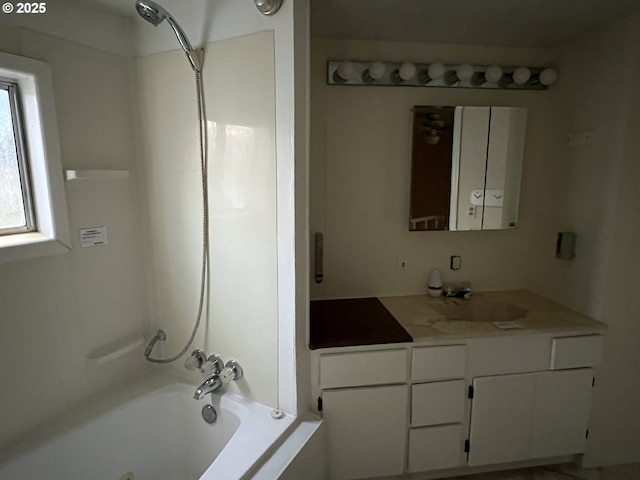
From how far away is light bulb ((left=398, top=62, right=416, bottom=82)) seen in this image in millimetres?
1877

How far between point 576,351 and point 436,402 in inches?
29.9

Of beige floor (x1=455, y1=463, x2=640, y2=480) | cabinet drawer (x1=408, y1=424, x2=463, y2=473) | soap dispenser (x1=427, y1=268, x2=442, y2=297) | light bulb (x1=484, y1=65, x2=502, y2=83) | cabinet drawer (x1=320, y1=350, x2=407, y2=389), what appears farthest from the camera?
soap dispenser (x1=427, y1=268, x2=442, y2=297)

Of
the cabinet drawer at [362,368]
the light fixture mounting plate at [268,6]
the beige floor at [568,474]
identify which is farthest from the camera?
the beige floor at [568,474]

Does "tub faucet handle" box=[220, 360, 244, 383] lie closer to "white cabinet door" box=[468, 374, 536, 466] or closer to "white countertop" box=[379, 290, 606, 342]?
"white countertop" box=[379, 290, 606, 342]

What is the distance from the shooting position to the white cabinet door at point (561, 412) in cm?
174

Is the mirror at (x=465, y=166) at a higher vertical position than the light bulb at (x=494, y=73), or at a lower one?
lower

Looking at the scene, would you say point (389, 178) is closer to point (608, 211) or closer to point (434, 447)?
point (608, 211)

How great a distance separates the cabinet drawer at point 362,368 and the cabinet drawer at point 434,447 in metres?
0.34

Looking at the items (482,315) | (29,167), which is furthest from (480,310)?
(29,167)

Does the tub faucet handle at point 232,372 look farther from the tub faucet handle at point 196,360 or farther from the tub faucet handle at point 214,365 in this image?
the tub faucet handle at point 196,360

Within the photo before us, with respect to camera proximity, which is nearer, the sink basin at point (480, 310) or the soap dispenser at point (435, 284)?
the sink basin at point (480, 310)

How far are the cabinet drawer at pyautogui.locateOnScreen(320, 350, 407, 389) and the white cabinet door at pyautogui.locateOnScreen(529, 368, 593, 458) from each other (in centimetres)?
76

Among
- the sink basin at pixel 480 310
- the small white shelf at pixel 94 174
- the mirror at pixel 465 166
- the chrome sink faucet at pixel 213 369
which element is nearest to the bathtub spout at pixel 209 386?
the chrome sink faucet at pixel 213 369

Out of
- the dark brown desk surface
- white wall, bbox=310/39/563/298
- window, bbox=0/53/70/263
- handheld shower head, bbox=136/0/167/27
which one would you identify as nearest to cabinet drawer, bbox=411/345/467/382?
the dark brown desk surface
